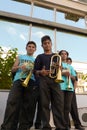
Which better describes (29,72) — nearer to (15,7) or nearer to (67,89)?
(67,89)

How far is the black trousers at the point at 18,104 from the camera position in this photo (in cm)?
234

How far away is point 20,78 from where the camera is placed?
250cm

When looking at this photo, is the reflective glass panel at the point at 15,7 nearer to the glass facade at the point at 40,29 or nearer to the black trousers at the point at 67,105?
the glass facade at the point at 40,29

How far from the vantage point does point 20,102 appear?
7.97 ft

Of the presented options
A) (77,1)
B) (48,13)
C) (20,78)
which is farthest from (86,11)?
(20,78)

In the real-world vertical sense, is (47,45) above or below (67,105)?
above

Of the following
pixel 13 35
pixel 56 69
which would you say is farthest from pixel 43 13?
pixel 56 69

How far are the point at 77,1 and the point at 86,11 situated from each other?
1.04ft

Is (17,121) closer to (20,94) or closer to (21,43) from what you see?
(20,94)

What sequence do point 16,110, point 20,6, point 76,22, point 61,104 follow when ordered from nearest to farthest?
1. point 61,104
2. point 16,110
3. point 20,6
4. point 76,22

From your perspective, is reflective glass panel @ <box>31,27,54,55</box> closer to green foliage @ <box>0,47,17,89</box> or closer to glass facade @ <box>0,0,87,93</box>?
glass facade @ <box>0,0,87,93</box>

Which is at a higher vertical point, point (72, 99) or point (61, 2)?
point (61, 2)

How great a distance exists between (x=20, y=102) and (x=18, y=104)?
0.11ft

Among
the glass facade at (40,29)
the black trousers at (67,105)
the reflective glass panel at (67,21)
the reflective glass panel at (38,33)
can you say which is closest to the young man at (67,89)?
the black trousers at (67,105)
